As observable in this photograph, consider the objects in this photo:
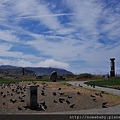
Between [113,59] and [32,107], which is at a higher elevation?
[113,59]

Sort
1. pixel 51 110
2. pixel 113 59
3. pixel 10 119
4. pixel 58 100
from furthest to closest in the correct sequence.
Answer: pixel 113 59
pixel 58 100
pixel 51 110
pixel 10 119

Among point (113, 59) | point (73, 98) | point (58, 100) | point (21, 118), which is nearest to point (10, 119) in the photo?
point (21, 118)

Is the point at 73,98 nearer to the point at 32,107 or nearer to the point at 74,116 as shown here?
the point at 32,107

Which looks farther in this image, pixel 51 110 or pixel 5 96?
pixel 5 96

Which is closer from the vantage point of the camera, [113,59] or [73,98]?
[73,98]

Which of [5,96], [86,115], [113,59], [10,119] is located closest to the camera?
[10,119]

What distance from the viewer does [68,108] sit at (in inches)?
534

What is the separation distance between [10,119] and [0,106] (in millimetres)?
3615

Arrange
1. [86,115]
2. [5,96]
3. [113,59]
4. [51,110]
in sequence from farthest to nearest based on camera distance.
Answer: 1. [113,59]
2. [5,96]
3. [51,110]
4. [86,115]

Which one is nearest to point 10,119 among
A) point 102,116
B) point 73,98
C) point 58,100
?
Result: point 102,116

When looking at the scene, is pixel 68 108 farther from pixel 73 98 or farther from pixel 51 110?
pixel 73 98

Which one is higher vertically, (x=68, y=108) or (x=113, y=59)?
(x=113, y=59)

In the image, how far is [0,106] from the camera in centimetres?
1380

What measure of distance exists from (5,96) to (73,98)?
4034mm
